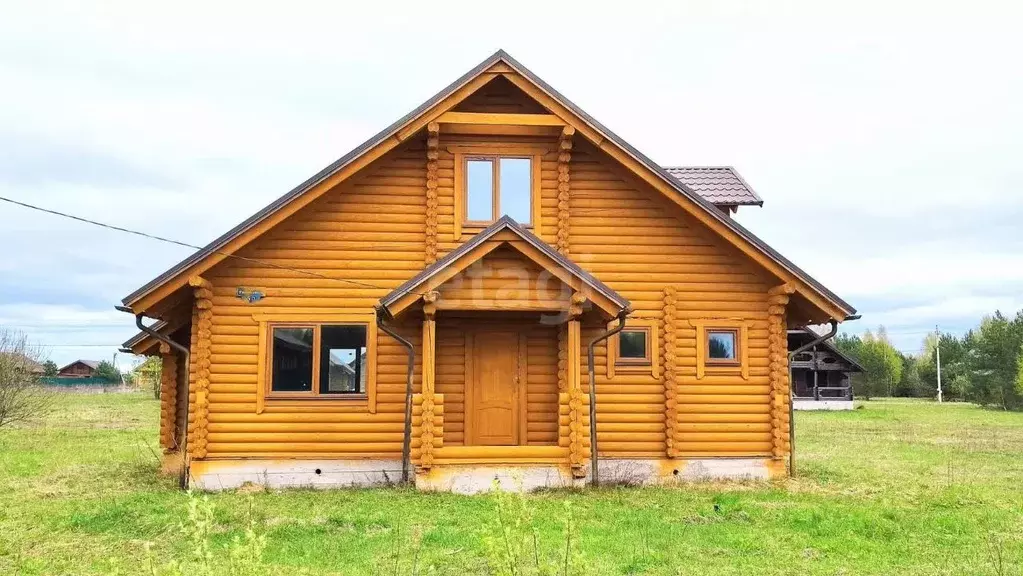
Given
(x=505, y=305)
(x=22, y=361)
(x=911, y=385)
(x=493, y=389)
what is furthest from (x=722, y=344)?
(x=911, y=385)

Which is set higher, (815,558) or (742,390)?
(742,390)

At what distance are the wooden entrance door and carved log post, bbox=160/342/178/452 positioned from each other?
5814 mm

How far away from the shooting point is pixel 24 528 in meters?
9.85

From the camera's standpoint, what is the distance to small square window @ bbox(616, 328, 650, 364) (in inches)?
541

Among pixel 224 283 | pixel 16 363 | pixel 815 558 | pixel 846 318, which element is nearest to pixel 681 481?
pixel 846 318

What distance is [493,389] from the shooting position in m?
13.6

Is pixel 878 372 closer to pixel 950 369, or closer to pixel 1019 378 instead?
pixel 950 369

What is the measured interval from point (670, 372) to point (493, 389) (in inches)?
116

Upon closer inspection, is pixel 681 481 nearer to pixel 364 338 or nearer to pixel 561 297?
pixel 561 297

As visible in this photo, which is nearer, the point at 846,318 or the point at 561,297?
the point at 561,297

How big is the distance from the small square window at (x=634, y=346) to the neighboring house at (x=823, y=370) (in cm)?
2948

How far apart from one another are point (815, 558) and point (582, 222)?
7.02 meters

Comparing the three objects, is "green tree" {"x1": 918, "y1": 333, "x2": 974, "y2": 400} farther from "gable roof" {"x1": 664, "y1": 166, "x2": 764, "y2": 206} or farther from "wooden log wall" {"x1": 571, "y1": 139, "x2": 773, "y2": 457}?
"wooden log wall" {"x1": 571, "y1": 139, "x2": 773, "y2": 457}

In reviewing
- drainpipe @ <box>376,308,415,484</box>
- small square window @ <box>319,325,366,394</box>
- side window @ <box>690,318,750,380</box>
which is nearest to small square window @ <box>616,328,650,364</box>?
side window @ <box>690,318,750,380</box>
